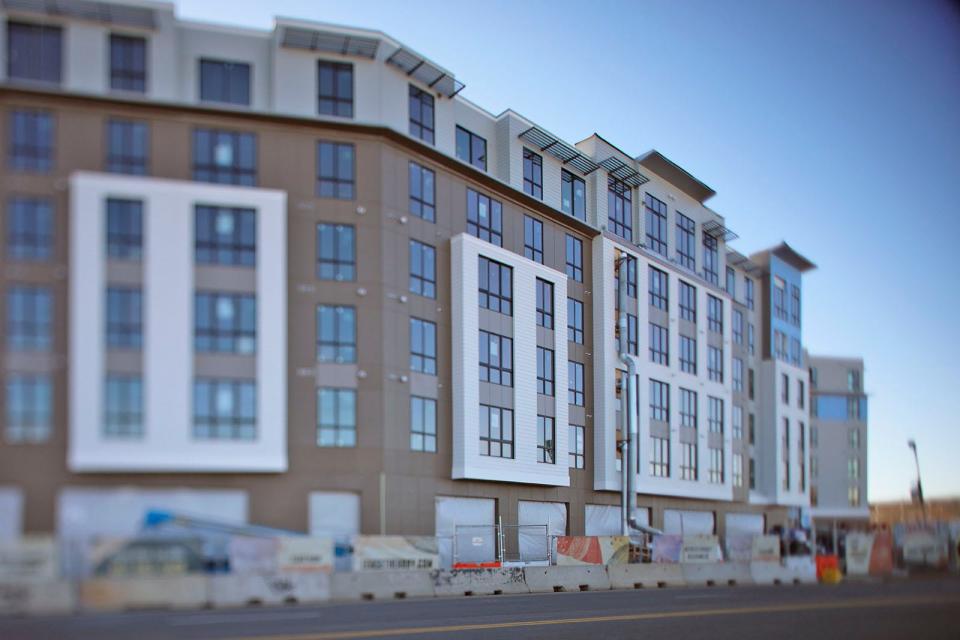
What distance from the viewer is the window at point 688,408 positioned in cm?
3228

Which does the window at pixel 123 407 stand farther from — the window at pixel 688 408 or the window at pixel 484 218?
the window at pixel 688 408

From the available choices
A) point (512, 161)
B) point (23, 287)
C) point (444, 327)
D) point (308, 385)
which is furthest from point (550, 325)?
point (23, 287)

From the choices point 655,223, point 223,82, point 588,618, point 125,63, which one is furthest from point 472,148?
point 125,63

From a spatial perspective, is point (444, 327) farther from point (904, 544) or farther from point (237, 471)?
point (237, 471)

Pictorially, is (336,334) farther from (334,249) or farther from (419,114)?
(419,114)

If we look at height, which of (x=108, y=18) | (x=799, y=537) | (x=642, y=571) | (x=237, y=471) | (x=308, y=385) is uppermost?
(x=108, y=18)

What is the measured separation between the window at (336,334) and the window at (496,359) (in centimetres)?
1752

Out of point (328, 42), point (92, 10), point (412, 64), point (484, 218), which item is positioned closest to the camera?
point (92, 10)

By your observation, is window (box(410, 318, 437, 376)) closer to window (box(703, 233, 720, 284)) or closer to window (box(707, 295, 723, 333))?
window (box(703, 233, 720, 284))

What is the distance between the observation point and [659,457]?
113 feet

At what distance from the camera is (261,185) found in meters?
5.90

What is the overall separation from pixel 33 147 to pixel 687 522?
34407 millimetres

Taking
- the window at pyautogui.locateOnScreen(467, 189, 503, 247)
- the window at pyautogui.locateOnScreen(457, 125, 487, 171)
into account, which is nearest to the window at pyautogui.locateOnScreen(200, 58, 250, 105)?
the window at pyautogui.locateOnScreen(467, 189, 503, 247)

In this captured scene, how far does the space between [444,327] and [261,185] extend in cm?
1344
